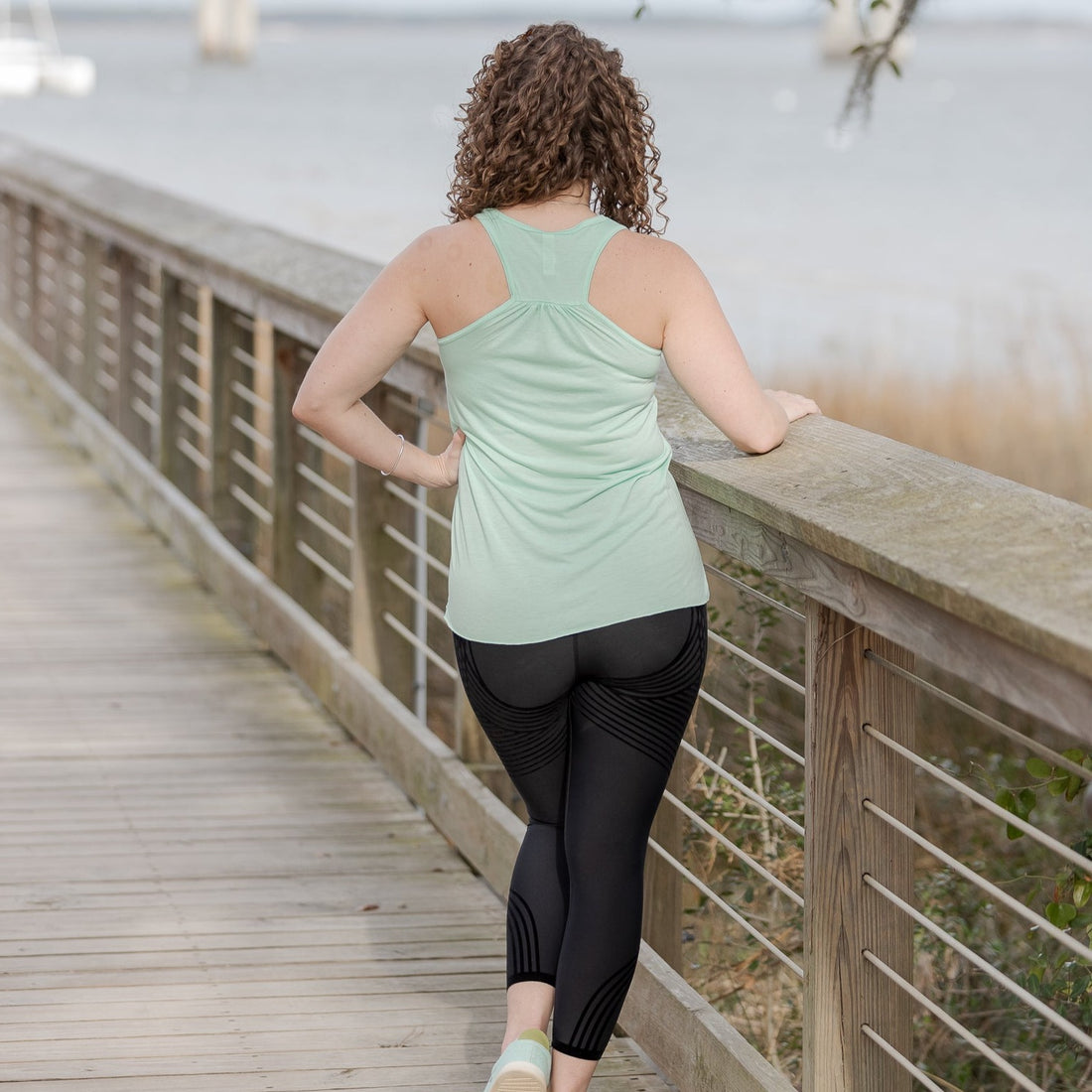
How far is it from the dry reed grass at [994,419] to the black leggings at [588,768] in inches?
268

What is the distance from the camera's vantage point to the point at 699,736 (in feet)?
9.80

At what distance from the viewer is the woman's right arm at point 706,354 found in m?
2.13

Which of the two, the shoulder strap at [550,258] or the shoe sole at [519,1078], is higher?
the shoulder strap at [550,258]

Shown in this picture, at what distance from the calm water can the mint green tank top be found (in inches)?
83.0

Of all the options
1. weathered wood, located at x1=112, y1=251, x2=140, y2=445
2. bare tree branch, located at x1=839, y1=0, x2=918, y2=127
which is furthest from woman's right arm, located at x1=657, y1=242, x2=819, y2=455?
weathered wood, located at x1=112, y1=251, x2=140, y2=445

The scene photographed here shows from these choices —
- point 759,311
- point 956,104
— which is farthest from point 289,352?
point 956,104

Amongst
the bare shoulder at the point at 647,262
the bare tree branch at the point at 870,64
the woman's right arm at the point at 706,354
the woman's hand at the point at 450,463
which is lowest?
the woman's hand at the point at 450,463

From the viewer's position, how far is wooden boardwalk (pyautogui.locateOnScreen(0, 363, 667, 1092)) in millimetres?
2816

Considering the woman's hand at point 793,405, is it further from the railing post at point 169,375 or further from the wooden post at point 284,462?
the railing post at point 169,375

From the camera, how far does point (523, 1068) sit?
2266 millimetres

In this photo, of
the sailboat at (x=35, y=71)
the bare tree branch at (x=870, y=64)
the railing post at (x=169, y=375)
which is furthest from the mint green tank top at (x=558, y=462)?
the sailboat at (x=35, y=71)

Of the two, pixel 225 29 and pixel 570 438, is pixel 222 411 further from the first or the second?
pixel 225 29

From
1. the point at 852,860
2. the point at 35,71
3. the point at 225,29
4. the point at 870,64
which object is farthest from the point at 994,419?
the point at 225,29

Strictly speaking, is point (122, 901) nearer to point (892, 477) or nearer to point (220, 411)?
point (892, 477)
